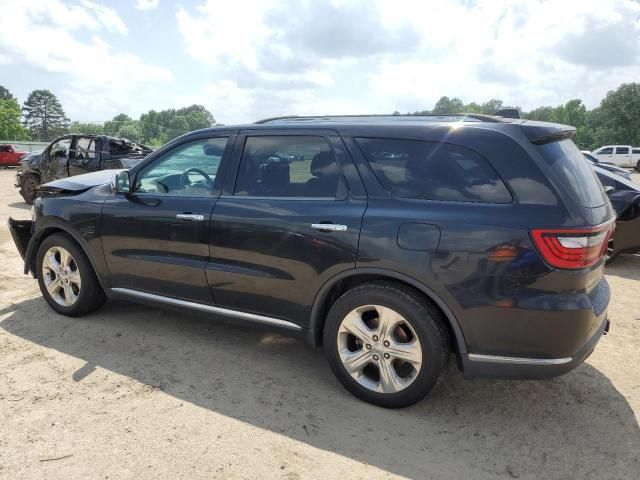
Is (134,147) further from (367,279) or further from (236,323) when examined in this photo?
(367,279)

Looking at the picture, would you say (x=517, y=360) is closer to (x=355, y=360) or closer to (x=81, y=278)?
(x=355, y=360)

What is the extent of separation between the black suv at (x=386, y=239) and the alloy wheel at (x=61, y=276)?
0.60 meters

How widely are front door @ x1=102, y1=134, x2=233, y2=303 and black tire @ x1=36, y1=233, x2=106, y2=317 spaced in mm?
265

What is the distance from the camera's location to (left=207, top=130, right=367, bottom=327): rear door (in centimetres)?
314

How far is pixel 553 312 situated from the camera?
8.64ft

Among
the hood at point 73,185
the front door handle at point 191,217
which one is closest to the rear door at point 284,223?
the front door handle at point 191,217

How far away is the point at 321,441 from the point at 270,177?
5.73 ft

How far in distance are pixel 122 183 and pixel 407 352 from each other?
260 cm

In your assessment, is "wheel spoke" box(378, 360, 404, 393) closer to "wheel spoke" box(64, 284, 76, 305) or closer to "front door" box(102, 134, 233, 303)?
"front door" box(102, 134, 233, 303)

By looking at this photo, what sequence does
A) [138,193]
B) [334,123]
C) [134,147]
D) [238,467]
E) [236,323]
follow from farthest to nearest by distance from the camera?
[134,147], [138,193], [236,323], [334,123], [238,467]

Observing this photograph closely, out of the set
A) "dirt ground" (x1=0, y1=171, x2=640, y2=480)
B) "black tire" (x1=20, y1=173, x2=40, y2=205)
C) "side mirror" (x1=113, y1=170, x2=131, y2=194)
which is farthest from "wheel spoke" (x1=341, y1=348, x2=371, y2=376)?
"black tire" (x1=20, y1=173, x2=40, y2=205)

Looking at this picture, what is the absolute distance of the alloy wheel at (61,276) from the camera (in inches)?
175

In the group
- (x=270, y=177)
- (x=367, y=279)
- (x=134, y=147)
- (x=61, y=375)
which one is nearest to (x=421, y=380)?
(x=367, y=279)

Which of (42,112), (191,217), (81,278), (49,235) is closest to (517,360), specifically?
(191,217)
